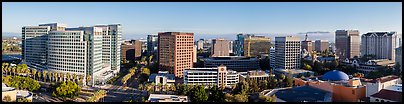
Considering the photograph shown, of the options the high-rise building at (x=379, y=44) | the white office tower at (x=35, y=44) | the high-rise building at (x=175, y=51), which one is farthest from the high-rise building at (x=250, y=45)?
the white office tower at (x=35, y=44)

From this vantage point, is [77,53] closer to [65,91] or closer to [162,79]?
[162,79]

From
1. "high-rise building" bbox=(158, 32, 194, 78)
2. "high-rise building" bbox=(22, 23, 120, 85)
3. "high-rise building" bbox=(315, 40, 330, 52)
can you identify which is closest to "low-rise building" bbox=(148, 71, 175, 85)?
"high-rise building" bbox=(158, 32, 194, 78)

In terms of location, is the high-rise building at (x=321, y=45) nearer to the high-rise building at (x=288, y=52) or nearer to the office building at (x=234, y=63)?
the high-rise building at (x=288, y=52)

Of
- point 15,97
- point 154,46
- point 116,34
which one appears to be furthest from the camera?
point 154,46

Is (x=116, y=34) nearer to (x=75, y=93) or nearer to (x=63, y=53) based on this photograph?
(x=63, y=53)

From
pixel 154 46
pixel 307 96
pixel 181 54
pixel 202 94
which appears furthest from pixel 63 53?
pixel 154 46

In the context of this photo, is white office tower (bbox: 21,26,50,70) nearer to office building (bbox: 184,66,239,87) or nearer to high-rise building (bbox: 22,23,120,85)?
high-rise building (bbox: 22,23,120,85)
